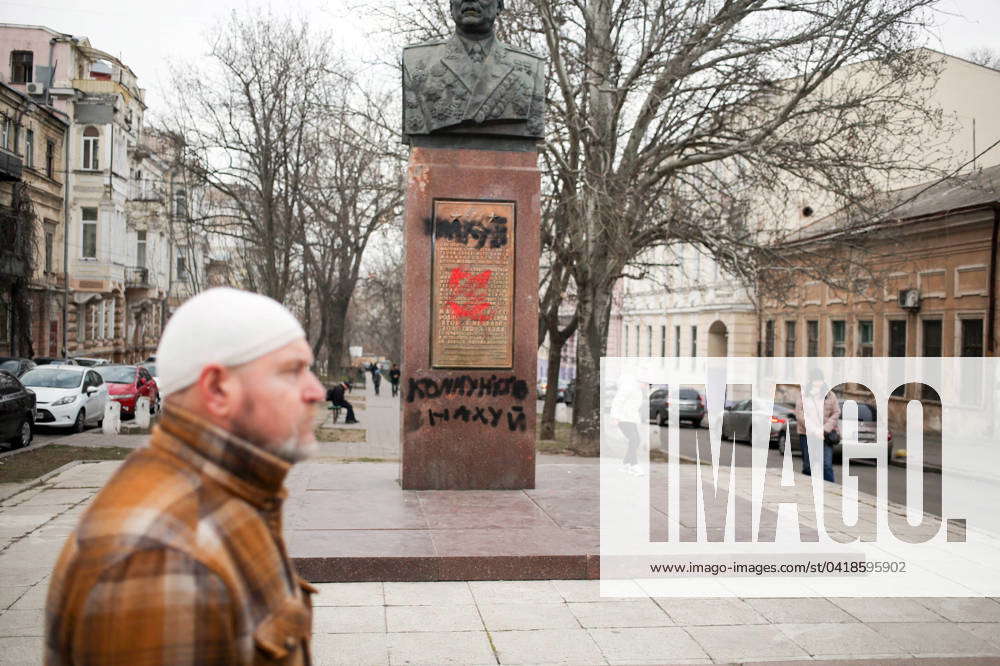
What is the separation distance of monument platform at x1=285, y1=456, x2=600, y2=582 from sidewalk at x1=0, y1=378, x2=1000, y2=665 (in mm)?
131

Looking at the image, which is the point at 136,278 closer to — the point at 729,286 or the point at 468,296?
the point at 729,286

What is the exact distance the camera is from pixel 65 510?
983 cm

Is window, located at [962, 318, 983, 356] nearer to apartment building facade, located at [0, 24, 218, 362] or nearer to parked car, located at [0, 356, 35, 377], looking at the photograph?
parked car, located at [0, 356, 35, 377]

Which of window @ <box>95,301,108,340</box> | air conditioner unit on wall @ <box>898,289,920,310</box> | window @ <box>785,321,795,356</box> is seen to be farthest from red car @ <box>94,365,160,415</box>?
window @ <box>785,321,795,356</box>

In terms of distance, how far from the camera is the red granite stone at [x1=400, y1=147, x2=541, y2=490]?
1002 cm

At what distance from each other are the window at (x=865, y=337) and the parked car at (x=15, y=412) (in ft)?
84.8

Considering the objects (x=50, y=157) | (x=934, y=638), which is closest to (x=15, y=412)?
→ (x=934, y=638)

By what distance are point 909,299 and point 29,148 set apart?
114ft

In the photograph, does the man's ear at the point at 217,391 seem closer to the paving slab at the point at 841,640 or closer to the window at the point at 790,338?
the paving slab at the point at 841,640

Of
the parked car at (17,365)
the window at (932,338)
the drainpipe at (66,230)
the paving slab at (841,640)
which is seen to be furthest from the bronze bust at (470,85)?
the drainpipe at (66,230)

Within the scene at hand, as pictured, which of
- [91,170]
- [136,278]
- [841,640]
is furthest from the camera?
[136,278]

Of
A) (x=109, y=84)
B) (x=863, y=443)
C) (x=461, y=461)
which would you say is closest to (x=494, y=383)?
(x=461, y=461)

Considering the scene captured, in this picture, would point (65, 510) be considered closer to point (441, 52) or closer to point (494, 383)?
point (494, 383)

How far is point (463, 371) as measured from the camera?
33.1ft
